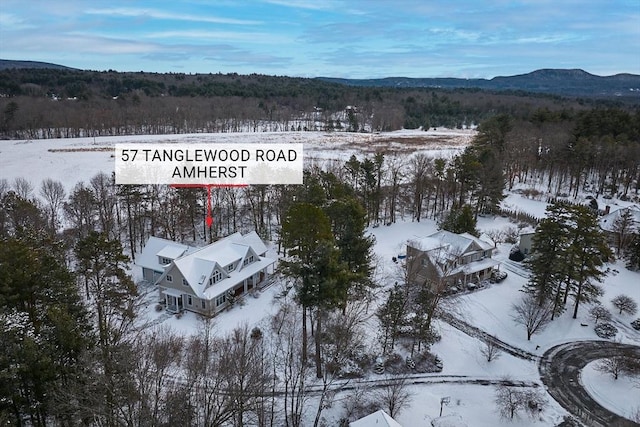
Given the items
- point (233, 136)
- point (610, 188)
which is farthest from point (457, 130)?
point (610, 188)

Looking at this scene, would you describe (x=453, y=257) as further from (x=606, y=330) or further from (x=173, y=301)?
(x=173, y=301)

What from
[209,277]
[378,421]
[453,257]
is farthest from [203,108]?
[378,421]

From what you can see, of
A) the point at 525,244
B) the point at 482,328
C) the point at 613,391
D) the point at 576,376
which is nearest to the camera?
the point at 613,391

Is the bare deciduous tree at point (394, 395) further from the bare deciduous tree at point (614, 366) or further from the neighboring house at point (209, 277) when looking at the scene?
the neighboring house at point (209, 277)

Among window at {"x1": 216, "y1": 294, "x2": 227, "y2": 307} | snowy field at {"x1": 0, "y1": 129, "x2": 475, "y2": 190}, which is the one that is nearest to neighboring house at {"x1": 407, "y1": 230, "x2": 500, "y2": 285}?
window at {"x1": 216, "y1": 294, "x2": 227, "y2": 307}

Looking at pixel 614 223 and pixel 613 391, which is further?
pixel 614 223

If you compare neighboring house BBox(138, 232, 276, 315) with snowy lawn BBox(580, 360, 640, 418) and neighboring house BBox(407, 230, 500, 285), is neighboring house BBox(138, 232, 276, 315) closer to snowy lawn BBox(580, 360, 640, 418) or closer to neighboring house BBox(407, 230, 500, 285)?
neighboring house BBox(407, 230, 500, 285)

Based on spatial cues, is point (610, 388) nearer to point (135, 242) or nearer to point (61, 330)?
point (61, 330)
